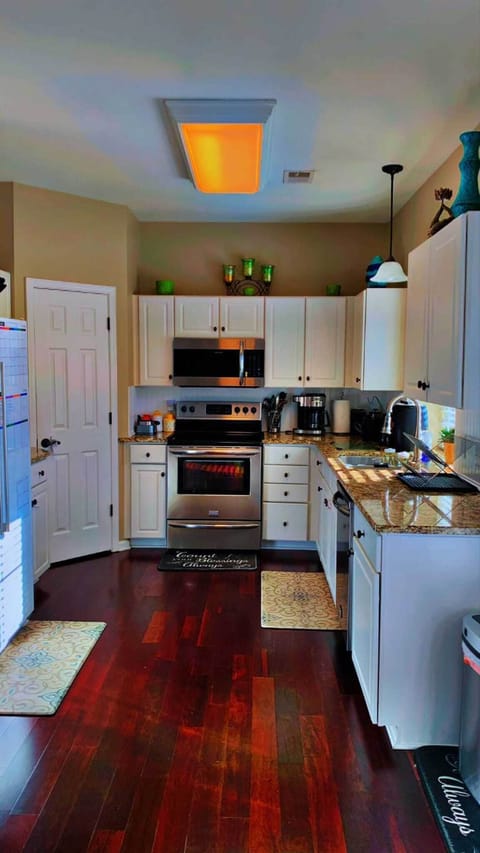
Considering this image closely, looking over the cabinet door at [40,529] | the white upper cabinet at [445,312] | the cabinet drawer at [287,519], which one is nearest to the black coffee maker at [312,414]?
the cabinet drawer at [287,519]

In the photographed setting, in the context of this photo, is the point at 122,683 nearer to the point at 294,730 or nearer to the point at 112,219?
the point at 294,730

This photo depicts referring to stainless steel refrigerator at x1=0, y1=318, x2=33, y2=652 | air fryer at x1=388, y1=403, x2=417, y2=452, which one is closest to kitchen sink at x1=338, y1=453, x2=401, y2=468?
air fryer at x1=388, y1=403, x2=417, y2=452

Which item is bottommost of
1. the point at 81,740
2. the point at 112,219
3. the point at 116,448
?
the point at 81,740

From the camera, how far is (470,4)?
5.98 ft

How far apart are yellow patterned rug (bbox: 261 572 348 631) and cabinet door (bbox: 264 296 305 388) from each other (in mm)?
1585

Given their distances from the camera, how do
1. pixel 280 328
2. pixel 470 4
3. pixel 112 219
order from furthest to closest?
pixel 280 328
pixel 112 219
pixel 470 4

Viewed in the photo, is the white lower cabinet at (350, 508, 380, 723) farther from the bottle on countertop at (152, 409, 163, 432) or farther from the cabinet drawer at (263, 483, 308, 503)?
the bottle on countertop at (152, 409, 163, 432)

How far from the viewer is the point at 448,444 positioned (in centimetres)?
312

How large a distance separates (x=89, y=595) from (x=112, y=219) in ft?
9.05

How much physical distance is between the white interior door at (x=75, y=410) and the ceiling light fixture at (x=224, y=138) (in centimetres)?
134

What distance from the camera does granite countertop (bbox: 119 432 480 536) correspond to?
2043 millimetres

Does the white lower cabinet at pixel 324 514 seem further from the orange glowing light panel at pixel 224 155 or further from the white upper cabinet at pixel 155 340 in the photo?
the orange glowing light panel at pixel 224 155

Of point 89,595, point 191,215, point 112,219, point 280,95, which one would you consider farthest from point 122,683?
point 191,215

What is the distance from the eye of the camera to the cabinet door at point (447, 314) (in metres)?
2.25
